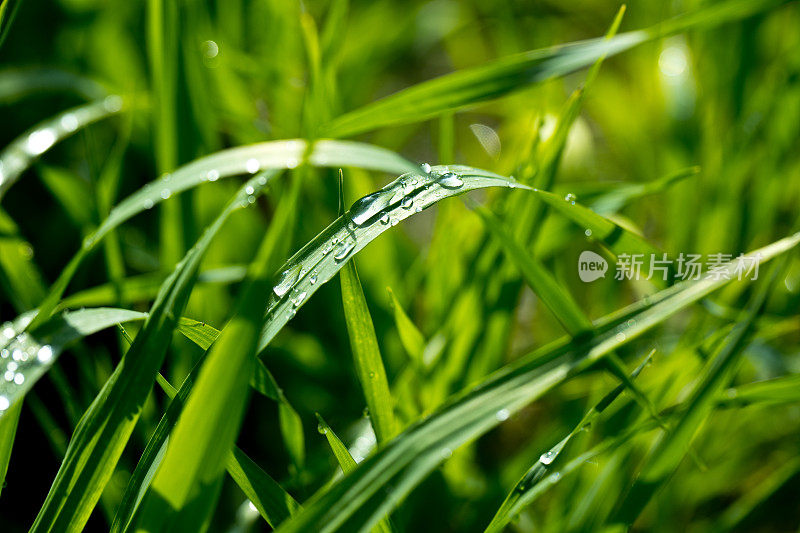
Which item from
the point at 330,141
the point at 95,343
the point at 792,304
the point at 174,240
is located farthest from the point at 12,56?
the point at 792,304

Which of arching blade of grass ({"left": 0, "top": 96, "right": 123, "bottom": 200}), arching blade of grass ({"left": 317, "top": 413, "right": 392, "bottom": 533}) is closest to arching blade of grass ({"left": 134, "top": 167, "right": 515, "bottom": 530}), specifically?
arching blade of grass ({"left": 317, "top": 413, "right": 392, "bottom": 533})

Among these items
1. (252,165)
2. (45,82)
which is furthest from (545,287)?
(45,82)

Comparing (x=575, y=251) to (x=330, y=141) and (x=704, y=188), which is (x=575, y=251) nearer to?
(x=704, y=188)

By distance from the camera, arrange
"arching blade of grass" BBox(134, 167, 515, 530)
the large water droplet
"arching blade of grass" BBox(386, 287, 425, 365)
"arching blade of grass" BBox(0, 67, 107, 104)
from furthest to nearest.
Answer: "arching blade of grass" BBox(0, 67, 107, 104) → "arching blade of grass" BBox(386, 287, 425, 365) → the large water droplet → "arching blade of grass" BBox(134, 167, 515, 530)

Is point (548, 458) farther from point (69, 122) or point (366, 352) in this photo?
point (69, 122)

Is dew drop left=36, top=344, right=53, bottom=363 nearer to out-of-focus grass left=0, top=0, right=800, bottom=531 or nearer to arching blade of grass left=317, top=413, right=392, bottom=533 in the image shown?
out-of-focus grass left=0, top=0, right=800, bottom=531

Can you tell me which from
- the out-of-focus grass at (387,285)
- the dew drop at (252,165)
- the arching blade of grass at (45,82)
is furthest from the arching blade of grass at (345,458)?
the arching blade of grass at (45,82)
